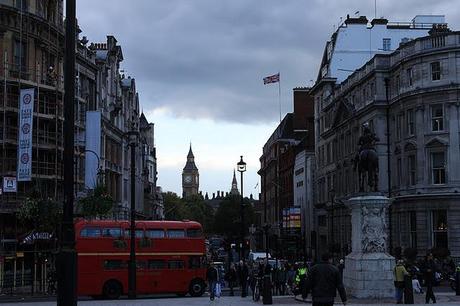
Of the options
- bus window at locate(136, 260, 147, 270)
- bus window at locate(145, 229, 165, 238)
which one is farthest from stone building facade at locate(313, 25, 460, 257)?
bus window at locate(136, 260, 147, 270)

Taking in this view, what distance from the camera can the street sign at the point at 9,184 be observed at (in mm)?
43344

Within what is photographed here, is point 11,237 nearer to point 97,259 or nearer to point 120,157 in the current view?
point 97,259

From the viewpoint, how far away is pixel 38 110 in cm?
4784

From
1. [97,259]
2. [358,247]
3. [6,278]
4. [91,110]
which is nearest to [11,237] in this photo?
[6,278]

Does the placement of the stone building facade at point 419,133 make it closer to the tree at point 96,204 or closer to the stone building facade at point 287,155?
the tree at point 96,204

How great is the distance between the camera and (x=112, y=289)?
123 feet

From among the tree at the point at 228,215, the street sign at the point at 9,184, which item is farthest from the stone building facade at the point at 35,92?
the tree at the point at 228,215

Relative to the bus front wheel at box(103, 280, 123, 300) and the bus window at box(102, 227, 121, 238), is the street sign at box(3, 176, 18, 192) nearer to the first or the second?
the bus window at box(102, 227, 121, 238)

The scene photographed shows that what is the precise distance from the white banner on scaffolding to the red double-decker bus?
9.14m

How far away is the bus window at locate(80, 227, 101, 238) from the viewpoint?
3651cm

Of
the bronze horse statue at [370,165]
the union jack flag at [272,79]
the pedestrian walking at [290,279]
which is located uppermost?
the union jack flag at [272,79]

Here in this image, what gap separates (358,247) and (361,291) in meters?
1.81

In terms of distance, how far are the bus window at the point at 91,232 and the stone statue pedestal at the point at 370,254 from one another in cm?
1424

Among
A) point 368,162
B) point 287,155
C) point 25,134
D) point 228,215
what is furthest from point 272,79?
point 228,215
